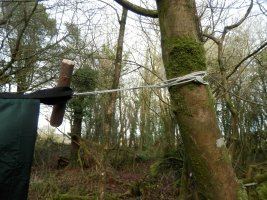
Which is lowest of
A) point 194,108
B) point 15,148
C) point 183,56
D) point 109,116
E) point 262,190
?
point 262,190

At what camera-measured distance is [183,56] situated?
1856mm

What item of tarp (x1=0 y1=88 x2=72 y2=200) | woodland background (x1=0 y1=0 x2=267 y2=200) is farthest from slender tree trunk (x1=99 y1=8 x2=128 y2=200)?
tarp (x1=0 y1=88 x2=72 y2=200)

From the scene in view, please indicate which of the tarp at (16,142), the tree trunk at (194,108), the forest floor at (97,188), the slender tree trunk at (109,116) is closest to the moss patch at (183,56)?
the tree trunk at (194,108)

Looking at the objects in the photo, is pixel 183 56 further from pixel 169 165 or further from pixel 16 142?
pixel 169 165

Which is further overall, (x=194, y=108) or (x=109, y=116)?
(x=109, y=116)

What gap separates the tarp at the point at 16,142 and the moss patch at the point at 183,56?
2.35 feet

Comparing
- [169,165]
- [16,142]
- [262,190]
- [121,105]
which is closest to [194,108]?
[16,142]

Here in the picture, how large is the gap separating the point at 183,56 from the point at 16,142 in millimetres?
924

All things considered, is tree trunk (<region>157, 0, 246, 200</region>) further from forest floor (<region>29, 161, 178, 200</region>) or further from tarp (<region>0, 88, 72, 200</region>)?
forest floor (<region>29, 161, 178, 200</region>)

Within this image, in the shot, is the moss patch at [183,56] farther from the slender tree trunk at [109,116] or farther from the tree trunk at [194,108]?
the slender tree trunk at [109,116]

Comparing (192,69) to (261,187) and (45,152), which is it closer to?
(261,187)

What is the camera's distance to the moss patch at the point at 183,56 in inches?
72.4

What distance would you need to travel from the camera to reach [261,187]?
4.01m

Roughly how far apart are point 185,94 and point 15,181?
2.95 feet
